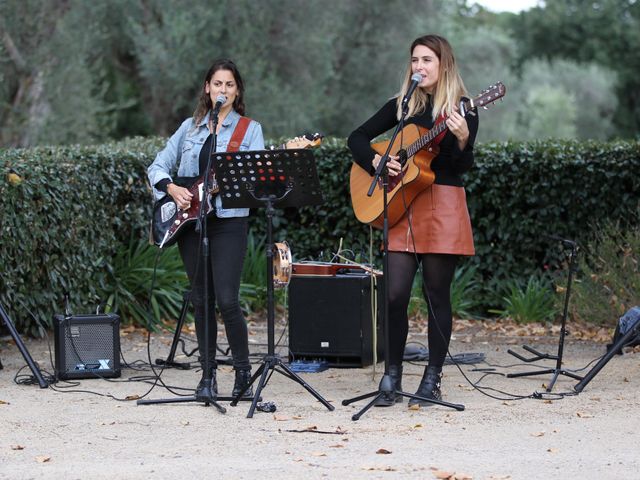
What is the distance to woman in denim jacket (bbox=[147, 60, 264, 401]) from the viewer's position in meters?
6.06

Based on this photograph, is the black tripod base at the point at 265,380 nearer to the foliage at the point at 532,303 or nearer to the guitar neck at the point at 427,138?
the guitar neck at the point at 427,138

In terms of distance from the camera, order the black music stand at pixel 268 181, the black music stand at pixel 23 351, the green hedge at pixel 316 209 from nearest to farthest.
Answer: the black music stand at pixel 268 181 → the black music stand at pixel 23 351 → the green hedge at pixel 316 209

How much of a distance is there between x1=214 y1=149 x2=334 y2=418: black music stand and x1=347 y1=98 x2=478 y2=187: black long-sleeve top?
48cm

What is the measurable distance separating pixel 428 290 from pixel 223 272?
1.21m

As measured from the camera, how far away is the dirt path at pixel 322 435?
4727 mm

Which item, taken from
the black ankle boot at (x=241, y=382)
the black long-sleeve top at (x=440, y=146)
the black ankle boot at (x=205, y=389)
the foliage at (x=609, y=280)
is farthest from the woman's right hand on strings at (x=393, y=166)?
the foliage at (x=609, y=280)

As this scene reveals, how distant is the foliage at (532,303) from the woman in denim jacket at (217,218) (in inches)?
175

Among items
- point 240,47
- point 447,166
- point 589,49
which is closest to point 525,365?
point 447,166

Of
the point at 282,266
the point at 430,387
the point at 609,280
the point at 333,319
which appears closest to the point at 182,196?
the point at 282,266

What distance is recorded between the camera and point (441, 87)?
5.95 metres

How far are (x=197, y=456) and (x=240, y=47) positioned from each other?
15.0 metres

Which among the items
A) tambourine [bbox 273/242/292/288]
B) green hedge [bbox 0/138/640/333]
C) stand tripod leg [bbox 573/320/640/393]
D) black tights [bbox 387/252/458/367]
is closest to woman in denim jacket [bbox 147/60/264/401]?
black tights [bbox 387/252/458/367]

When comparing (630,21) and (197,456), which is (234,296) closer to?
(197,456)

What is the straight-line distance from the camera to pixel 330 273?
7.84 metres
